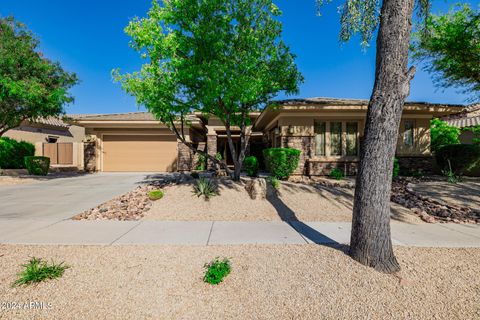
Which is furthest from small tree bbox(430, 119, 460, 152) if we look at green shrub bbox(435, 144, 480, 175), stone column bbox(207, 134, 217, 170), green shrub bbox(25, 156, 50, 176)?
green shrub bbox(25, 156, 50, 176)

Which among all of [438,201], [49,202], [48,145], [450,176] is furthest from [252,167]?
[48,145]

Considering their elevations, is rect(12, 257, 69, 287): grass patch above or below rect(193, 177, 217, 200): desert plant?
below

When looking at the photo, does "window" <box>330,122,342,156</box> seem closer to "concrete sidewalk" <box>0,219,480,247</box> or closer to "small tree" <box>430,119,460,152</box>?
"small tree" <box>430,119,460,152</box>

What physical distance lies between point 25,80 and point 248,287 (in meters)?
13.9

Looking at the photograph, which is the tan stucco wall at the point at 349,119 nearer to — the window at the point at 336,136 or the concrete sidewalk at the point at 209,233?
the window at the point at 336,136

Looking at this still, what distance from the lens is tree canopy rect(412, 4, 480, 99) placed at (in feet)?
30.2

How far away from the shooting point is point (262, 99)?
858cm

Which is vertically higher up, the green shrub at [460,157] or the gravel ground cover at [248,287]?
the green shrub at [460,157]

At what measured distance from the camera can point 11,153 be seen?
15383 millimetres

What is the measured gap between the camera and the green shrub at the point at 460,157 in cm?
987

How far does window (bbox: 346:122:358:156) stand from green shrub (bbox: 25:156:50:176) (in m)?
17.9

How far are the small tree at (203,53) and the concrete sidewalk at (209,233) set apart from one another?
3.75m

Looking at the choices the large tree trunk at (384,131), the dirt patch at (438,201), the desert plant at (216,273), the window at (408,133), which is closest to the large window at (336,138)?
the window at (408,133)

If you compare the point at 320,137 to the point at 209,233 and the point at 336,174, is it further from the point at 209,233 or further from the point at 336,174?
the point at 209,233
